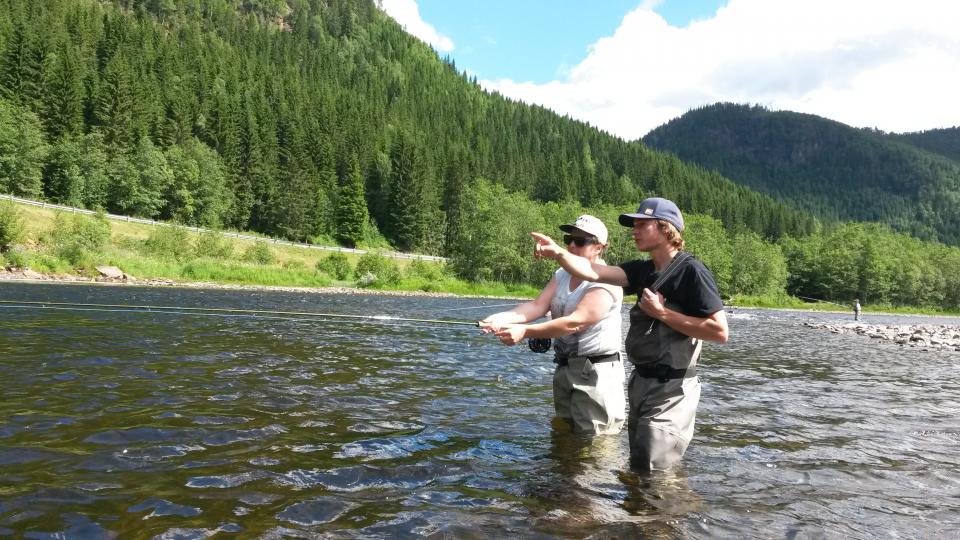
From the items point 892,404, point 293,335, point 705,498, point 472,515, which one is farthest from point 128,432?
point 892,404

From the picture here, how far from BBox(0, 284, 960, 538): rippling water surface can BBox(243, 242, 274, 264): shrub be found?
55976 millimetres

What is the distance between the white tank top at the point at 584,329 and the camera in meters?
6.37

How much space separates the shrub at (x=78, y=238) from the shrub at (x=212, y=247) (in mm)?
9290

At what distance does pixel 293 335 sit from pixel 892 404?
14.8 m

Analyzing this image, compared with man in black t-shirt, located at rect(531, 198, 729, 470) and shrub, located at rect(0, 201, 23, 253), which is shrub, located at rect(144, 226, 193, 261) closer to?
shrub, located at rect(0, 201, 23, 253)

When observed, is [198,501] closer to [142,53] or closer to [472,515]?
[472,515]

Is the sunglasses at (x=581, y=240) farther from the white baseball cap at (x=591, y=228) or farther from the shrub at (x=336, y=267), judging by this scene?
the shrub at (x=336, y=267)

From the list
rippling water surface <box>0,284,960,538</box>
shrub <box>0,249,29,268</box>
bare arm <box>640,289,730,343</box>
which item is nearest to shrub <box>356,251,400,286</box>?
shrub <box>0,249,29,268</box>

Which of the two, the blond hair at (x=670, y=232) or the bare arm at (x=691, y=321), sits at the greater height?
the blond hair at (x=670, y=232)

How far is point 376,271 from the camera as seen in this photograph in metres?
66.3

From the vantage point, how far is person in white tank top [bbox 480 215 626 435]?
5953 mm

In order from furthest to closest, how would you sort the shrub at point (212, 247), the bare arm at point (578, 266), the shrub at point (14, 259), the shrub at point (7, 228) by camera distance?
the shrub at point (212, 247) < the shrub at point (7, 228) < the shrub at point (14, 259) < the bare arm at point (578, 266)

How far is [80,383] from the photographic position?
8.72 meters

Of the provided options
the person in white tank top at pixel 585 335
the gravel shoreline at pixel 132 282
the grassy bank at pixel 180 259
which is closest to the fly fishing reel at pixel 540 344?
the person in white tank top at pixel 585 335
